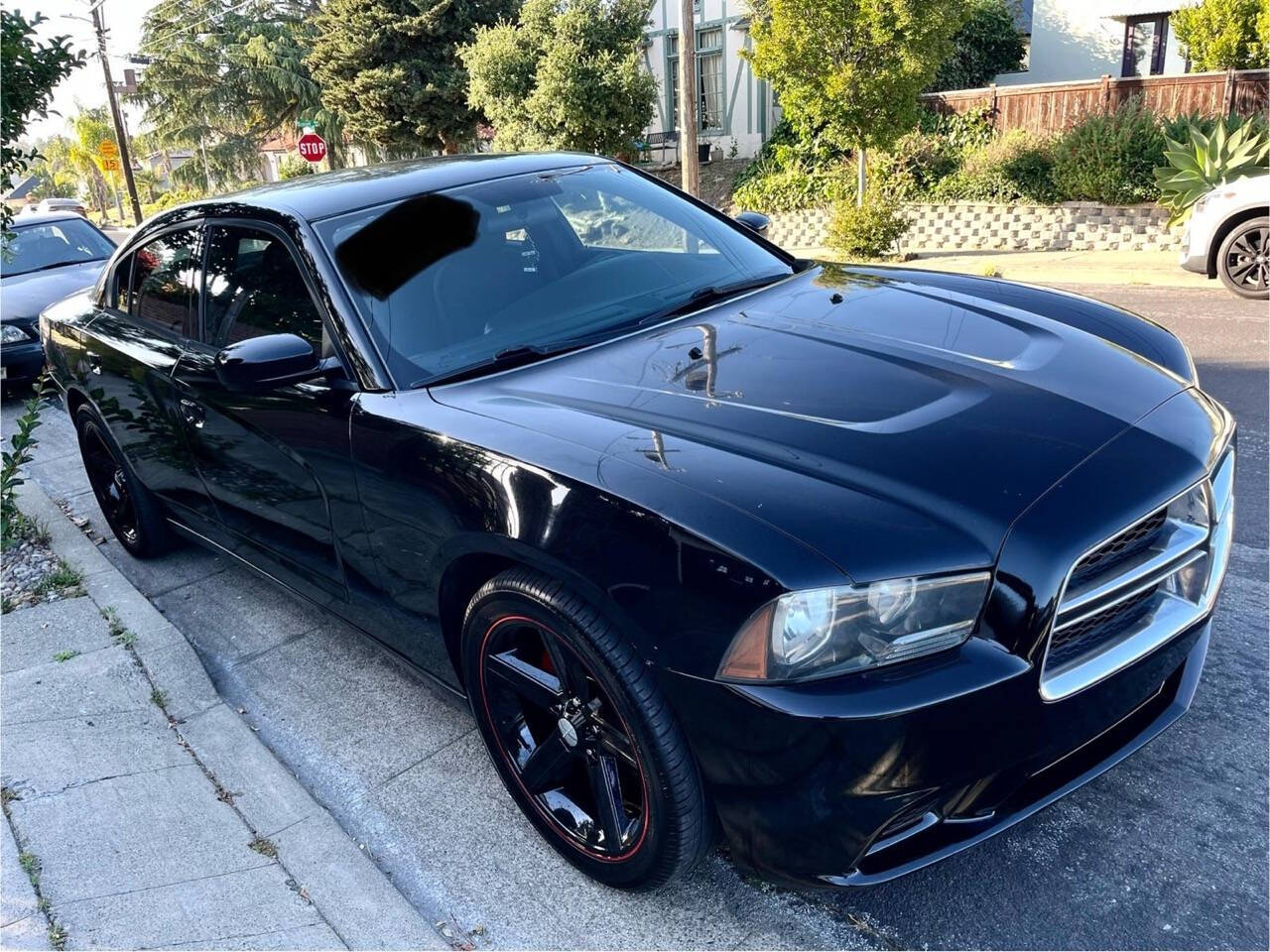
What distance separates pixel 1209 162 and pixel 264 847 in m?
12.8

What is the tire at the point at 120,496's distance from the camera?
4539 mm

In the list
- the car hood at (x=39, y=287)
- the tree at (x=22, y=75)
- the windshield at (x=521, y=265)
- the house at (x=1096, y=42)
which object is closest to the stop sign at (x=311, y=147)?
the car hood at (x=39, y=287)

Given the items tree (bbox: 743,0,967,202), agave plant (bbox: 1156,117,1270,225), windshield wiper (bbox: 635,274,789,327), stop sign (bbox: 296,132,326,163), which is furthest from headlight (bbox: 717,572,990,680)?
stop sign (bbox: 296,132,326,163)

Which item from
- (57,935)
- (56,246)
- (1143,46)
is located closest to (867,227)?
(56,246)

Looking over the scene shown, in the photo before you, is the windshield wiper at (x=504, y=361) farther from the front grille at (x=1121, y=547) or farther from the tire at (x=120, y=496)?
the tire at (x=120, y=496)

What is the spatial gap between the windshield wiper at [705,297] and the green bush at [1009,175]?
40.5 feet

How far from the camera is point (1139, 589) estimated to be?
2057mm

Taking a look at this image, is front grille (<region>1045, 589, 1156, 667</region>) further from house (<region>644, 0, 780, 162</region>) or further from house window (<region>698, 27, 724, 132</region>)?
house window (<region>698, 27, 724, 132</region>)

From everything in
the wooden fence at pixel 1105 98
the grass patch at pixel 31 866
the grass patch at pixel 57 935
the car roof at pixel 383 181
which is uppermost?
the wooden fence at pixel 1105 98

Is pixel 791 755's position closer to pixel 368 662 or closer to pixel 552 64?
pixel 368 662

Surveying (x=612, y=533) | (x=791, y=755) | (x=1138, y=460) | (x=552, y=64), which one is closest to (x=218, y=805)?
(x=612, y=533)

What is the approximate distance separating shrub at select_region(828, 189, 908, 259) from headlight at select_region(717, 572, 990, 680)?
1155cm

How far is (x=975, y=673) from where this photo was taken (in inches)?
71.1

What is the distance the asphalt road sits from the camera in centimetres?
216
